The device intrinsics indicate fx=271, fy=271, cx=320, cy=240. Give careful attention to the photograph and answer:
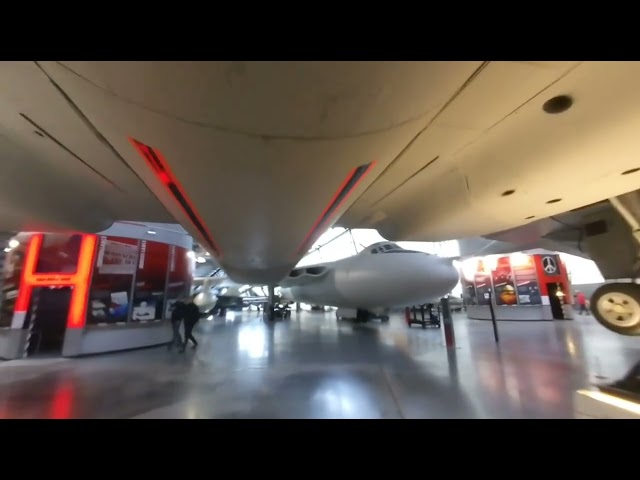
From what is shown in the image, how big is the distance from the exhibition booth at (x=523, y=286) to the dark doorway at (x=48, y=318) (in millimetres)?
15398

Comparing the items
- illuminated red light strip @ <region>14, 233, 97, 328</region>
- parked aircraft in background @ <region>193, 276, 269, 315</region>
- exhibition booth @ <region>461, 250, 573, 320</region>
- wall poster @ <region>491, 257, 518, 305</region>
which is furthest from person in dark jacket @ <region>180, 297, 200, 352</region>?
wall poster @ <region>491, 257, 518, 305</region>

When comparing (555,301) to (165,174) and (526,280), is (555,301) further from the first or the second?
(165,174)

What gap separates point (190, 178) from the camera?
1.80 meters

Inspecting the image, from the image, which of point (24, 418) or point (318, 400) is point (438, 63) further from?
point (24, 418)

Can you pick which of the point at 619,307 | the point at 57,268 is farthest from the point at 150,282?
the point at 619,307

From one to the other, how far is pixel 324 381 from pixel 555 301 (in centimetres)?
1443

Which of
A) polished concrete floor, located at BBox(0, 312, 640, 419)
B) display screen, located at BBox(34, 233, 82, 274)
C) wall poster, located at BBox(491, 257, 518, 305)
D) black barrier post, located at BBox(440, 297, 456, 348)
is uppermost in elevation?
display screen, located at BBox(34, 233, 82, 274)

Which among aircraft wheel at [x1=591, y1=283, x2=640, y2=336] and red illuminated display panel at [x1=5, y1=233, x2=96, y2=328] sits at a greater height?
red illuminated display panel at [x1=5, y1=233, x2=96, y2=328]

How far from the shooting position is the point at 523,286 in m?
13.3

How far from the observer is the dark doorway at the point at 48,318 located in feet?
22.8

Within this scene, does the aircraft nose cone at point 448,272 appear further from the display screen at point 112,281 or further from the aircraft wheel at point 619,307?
the display screen at point 112,281

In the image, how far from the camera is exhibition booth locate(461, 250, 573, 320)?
12.9m

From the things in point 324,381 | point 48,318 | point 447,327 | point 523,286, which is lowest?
point 324,381

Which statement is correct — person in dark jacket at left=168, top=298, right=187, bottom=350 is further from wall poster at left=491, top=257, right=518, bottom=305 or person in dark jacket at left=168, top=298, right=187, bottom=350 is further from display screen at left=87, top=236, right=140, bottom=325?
wall poster at left=491, top=257, right=518, bottom=305
